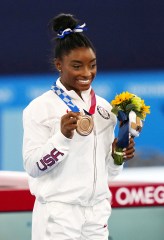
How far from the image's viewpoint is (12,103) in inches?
264

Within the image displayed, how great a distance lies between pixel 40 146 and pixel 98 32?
11.8ft

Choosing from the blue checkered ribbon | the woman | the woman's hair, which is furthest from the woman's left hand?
the woman's hair

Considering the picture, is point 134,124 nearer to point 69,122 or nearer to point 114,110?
point 114,110

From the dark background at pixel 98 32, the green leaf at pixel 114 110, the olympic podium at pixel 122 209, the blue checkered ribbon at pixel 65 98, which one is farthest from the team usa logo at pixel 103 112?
the dark background at pixel 98 32

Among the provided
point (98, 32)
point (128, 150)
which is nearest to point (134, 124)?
point (128, 150)

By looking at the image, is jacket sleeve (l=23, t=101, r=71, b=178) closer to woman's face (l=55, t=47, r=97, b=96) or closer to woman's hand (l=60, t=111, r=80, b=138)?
woman's hand (l=60, t=111, r=80, b=138)

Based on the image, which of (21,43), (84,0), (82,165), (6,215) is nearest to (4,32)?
(21,43)

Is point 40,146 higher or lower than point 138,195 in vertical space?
higher

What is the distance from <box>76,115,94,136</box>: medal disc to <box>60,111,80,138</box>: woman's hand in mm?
29

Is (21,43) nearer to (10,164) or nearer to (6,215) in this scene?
(10,164)

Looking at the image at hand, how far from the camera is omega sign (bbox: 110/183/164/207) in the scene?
371cm

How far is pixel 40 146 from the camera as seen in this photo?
3.13 metres

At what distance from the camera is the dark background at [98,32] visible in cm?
658

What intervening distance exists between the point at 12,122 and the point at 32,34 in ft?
2.10
